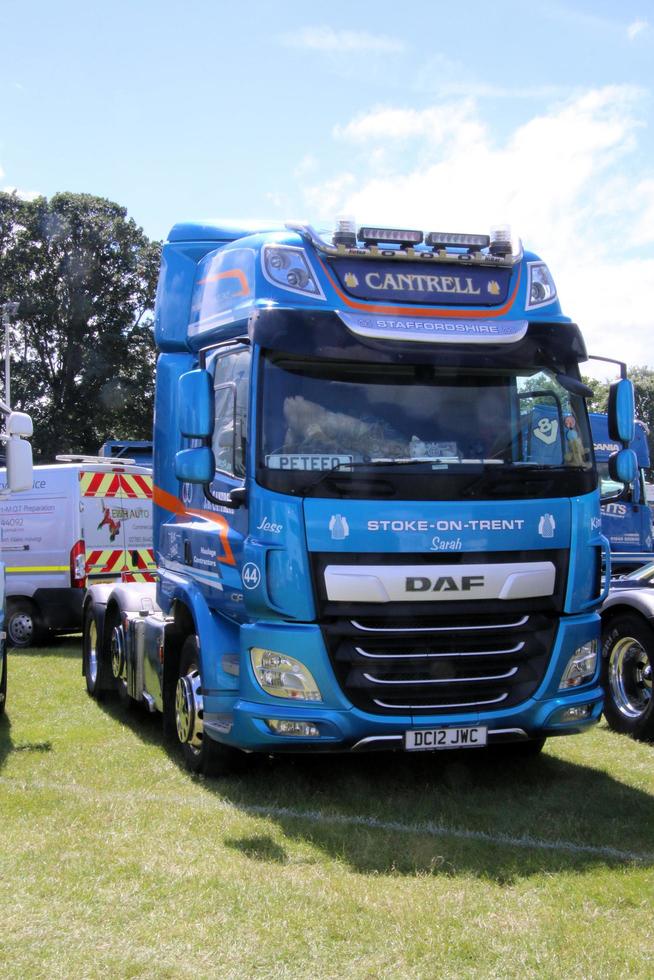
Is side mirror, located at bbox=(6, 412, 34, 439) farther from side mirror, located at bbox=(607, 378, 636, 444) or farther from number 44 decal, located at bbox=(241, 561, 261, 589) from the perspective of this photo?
side mirror, located at bbox=(607, 378, 636, 444)

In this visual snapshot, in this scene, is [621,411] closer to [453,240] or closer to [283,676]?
[453,240]

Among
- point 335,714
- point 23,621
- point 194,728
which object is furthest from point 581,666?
point 23,621

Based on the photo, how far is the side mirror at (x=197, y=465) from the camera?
21.6 ft

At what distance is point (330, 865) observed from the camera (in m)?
5.29

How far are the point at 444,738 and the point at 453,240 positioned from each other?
120 inches

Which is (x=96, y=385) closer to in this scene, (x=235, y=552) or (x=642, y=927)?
(x=235, y=552)

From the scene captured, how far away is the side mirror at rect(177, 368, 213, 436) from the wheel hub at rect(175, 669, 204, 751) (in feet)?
5.60

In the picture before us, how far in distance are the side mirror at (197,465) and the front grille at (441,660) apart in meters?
1.20

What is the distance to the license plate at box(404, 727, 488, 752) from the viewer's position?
629cm

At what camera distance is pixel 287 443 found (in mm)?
6328

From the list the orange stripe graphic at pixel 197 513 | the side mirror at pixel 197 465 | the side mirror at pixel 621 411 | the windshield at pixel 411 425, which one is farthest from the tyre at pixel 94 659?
the side mirror at pixel 621 411

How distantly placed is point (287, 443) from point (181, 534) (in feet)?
6.17

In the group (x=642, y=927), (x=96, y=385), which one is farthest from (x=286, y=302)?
(x=96, y=385)

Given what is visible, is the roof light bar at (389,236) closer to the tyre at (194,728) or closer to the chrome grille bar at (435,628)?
the chrome grille bar at (435,628)
